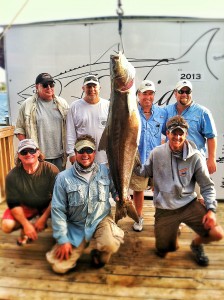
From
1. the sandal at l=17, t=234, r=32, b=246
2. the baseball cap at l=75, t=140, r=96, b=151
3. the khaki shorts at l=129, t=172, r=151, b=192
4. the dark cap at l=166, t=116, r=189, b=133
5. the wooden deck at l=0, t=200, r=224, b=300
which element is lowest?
the wooden deck at l=0, t=200, r=224, b=300

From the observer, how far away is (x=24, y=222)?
2855 mm

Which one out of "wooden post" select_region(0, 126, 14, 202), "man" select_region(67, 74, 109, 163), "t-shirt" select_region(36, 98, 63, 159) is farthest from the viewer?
"wooden post" select_region(0, 126, 14, 202)

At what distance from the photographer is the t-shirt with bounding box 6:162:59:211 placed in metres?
2.94

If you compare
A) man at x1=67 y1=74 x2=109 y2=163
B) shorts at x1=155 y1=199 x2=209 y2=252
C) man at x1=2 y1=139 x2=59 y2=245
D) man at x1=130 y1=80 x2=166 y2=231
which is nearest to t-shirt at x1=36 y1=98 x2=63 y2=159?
man at x1=67 y1=74 x2=109 y2=163

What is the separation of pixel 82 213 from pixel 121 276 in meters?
0.67

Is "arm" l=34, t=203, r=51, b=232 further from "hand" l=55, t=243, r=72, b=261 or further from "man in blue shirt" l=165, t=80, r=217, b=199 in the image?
"man in blue shirt" l=165, t=80, r=217, b=199

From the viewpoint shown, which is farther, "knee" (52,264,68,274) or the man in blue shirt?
the man in blue shirt

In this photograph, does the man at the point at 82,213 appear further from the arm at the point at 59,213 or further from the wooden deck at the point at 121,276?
the wooden deck at the point at 121,276

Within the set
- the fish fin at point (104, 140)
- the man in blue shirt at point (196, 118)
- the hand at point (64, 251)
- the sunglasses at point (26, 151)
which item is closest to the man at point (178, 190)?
the man in blue shirt at point (196, 118)

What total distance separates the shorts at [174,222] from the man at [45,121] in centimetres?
149

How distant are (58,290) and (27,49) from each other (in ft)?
11.1

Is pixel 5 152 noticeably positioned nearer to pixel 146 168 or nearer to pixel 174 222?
pixel 146 168

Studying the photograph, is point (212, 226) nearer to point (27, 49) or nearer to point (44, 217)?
point (44, 217)

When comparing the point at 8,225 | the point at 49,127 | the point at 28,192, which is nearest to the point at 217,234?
the point at 28,192
